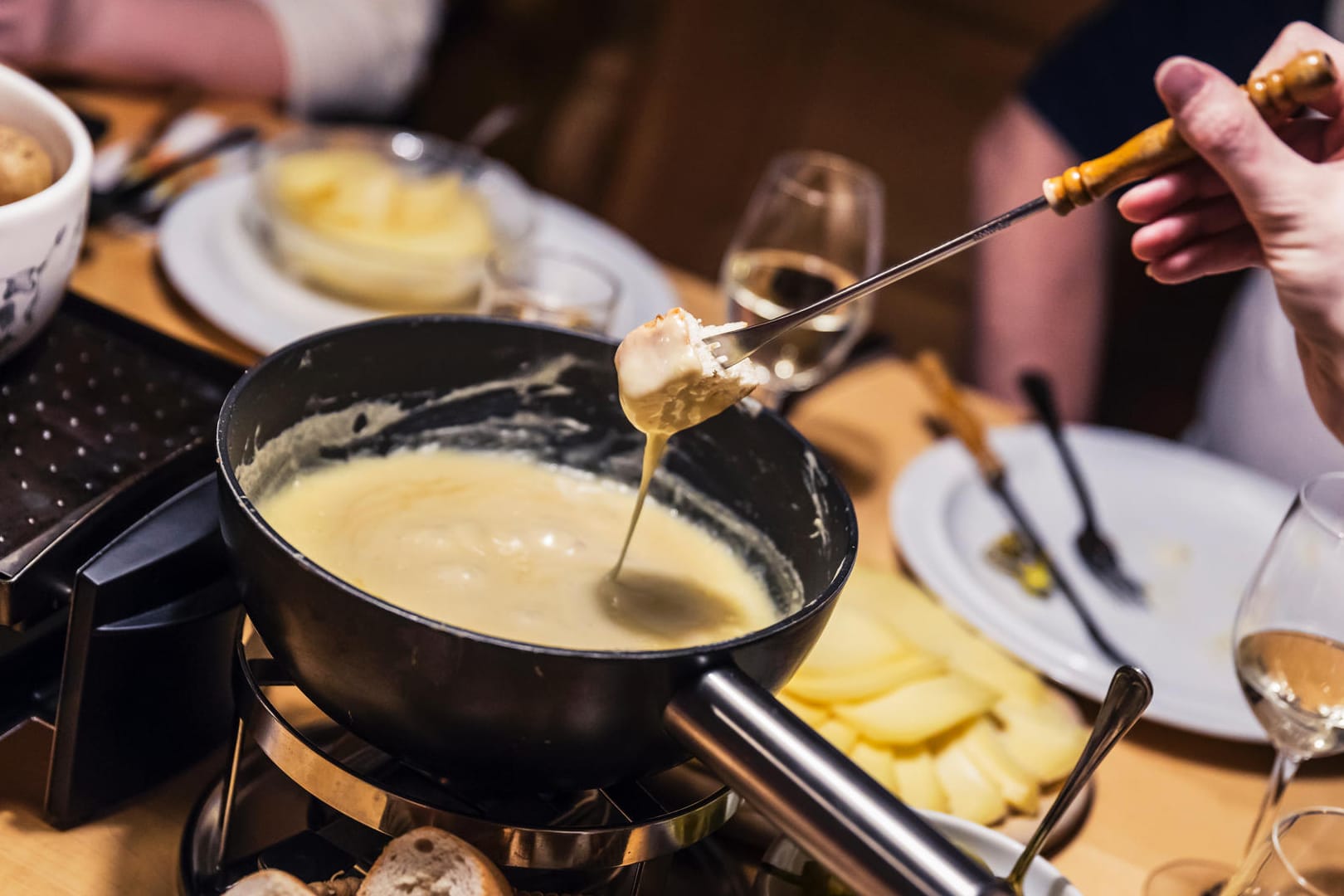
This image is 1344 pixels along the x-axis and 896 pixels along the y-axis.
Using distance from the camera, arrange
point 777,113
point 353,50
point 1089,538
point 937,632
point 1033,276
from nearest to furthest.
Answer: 1. point 937,632
2. point 1089,538
3. point 353,50
4. point 1033,276
5. point 777,113

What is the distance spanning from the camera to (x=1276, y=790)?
970 mm

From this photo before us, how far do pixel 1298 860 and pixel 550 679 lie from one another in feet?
1.62

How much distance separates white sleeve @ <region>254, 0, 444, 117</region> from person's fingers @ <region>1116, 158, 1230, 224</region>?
1.36 metres

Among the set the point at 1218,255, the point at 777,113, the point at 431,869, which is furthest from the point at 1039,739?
the point at 777,113

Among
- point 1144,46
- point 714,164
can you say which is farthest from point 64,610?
point 714,164

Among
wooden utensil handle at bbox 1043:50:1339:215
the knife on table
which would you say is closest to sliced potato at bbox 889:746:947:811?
the knife on table

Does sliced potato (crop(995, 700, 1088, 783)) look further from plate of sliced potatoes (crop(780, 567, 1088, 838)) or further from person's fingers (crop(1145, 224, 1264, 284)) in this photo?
person's fingers (crop(1145, 224, 1264, 284))

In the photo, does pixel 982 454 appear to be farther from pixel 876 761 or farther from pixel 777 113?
pixel 777 113

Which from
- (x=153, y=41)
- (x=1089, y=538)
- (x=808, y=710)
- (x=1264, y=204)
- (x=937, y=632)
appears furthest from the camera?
(x=153, y=41)

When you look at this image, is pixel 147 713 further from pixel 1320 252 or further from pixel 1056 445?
pixel 1056 445

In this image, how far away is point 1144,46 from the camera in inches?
85.8

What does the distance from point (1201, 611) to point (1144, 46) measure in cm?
121

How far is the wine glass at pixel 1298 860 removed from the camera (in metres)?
0.77

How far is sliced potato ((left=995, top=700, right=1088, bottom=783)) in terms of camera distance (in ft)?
3.29
